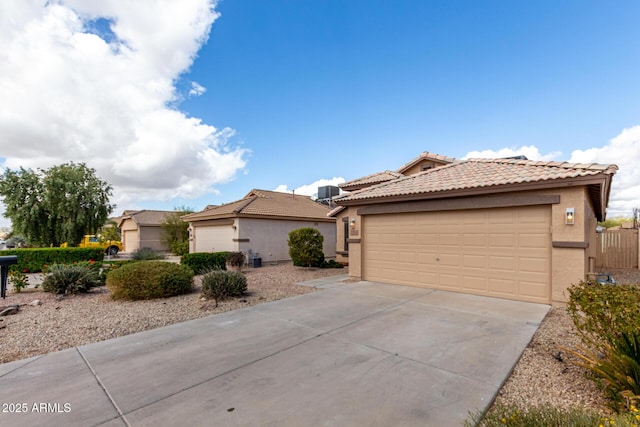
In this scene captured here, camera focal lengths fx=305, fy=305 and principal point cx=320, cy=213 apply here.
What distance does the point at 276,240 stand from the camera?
63.3 feet

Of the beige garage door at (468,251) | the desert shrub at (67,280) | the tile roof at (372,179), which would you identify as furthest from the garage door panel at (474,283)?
the desert shrub at (67,280)

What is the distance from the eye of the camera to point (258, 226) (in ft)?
60.4

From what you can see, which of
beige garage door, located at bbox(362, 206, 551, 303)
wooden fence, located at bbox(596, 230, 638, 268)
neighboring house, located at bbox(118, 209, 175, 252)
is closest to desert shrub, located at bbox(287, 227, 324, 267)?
beige garage door, located at bbox(362, 206, 551, 303)

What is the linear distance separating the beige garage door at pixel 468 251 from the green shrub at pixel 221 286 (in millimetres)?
4756

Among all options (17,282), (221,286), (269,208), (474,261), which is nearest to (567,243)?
(474,261)

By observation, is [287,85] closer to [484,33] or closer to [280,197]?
[484,33]

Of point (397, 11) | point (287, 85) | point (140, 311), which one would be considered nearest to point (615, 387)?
point (140, 311)

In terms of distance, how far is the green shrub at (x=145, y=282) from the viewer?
327 inches

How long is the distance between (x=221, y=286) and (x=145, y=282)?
211cm

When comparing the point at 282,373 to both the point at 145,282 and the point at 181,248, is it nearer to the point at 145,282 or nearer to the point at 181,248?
the point at 145,282

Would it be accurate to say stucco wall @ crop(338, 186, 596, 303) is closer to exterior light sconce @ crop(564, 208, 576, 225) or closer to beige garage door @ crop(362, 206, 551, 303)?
exterior light sconce @ crop(564, 208, 576, 225)

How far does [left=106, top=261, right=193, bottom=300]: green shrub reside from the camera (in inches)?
327

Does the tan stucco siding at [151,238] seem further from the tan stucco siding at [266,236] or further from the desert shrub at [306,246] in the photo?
the desert shrub at [306,246]

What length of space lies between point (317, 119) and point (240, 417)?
15.2m
